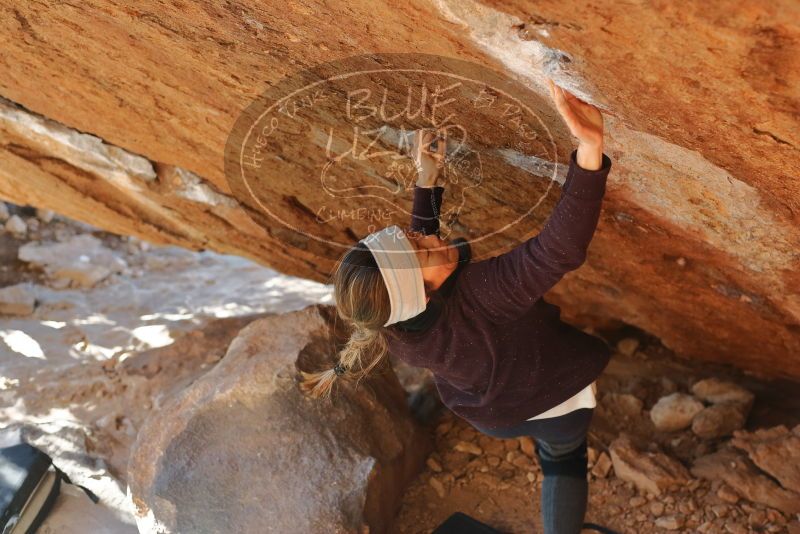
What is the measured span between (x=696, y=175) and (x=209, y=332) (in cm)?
254

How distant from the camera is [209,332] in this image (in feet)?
12.0

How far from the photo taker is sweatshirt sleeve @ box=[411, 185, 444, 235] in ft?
6.44

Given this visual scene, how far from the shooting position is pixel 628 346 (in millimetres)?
3531

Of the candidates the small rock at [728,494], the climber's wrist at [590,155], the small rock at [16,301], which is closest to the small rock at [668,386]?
the small rock at [728,494]

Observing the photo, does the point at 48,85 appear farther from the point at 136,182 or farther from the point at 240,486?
the point at 240,486

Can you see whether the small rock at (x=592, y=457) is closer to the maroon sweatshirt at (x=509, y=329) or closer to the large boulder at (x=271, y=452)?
the large boulder at (x=271, y=452)

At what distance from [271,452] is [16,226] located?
13.3 feet

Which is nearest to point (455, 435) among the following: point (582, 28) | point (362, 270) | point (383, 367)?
point (383, 367)

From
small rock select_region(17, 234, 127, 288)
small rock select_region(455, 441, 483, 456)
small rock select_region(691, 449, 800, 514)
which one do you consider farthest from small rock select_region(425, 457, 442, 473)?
small rock select_region(17, 234, 127, 288)

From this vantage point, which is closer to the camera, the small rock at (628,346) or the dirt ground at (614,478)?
the dirt ground at (614,478)

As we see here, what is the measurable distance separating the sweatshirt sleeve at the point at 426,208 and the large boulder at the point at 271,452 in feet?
2.98

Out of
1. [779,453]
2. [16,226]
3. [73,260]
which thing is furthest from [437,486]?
[16,226]

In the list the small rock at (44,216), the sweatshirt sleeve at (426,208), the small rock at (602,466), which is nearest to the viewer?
the sweatshirt sleeve at (426,208)

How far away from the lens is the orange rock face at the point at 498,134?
1336 millimetres
